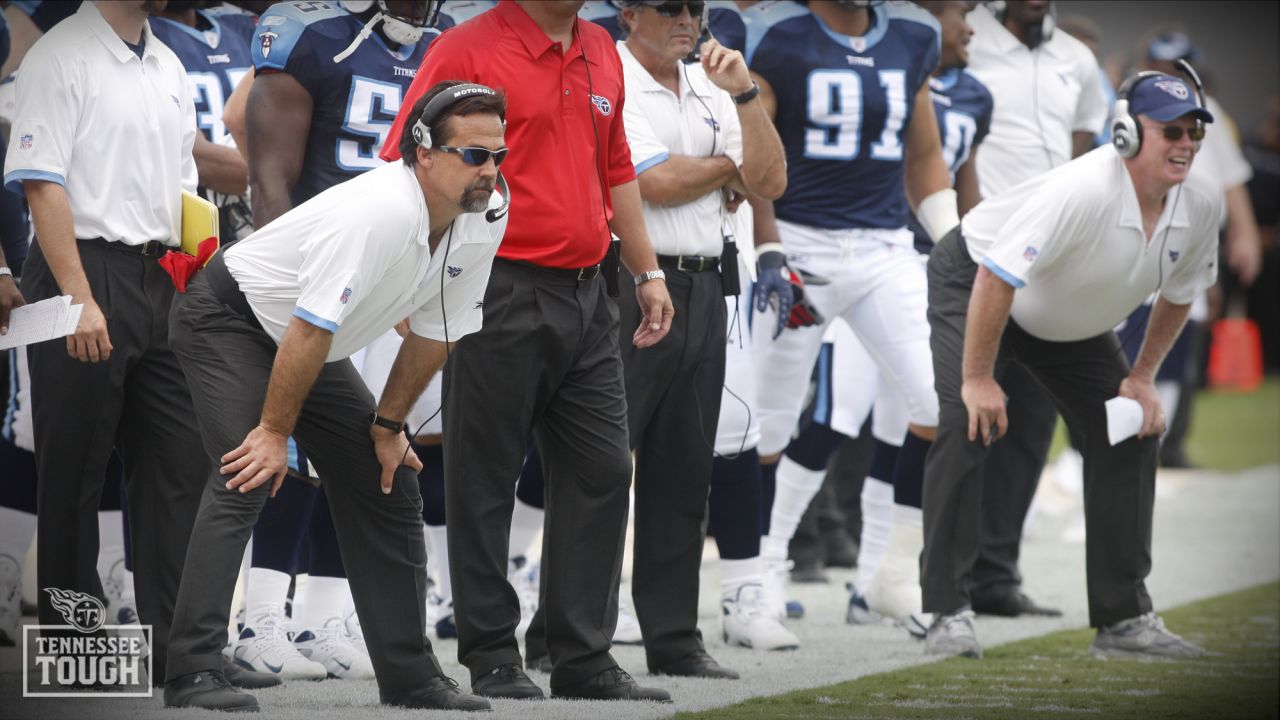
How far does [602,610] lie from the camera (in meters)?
4.77

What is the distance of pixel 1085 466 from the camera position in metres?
6.06

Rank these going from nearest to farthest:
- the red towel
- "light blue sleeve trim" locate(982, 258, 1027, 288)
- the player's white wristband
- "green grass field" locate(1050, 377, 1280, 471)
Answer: the red towel → "light blue sleeve trim" locate(982, 258, 1027, 288) → the player's white wristband → "green grass field" locate(1050, 377, 1280, 471)

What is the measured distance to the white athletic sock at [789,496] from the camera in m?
6.80

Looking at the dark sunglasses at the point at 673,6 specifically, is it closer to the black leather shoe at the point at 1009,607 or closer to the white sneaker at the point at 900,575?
the white sneaker at the point at 900,575

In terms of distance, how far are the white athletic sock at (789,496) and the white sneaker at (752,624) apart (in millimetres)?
849

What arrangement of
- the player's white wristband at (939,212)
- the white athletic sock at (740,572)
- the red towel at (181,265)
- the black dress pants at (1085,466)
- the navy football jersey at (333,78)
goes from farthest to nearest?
1. the player's white wristband at (939,212)
2. the white athletic sock at (740,572)
3. the black dress pants at (1085,466)
4. the navy football jersey at (333,78)
5. the red towel at (181,265)

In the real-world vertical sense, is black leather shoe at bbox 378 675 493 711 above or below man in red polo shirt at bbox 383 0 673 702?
below

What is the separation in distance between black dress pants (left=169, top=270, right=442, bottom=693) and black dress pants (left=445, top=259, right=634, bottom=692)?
0.64 feet

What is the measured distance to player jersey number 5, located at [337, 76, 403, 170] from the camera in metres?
5.32

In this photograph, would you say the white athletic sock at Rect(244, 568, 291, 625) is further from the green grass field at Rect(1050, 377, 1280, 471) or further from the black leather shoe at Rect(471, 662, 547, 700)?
the green grass field at Rect(1050, 377, 1280, 471)

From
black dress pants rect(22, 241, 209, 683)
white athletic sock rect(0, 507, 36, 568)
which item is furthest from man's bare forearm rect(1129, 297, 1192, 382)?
white athletic sock rect(0, 507, 36, 568)

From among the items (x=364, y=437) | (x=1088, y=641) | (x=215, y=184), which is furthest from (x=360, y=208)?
(x=1088, y=641)

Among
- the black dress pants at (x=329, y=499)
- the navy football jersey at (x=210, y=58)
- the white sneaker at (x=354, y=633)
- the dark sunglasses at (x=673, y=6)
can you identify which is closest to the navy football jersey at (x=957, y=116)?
the dark sunglasses at (x=673, y=6)

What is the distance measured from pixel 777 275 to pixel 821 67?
851 mm
